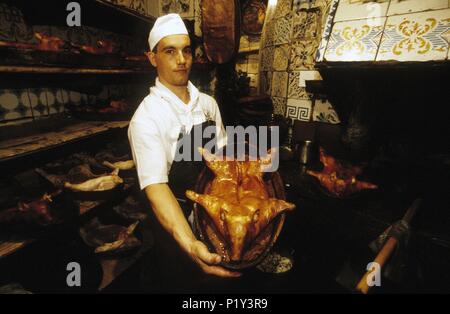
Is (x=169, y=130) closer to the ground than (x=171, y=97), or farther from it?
closer to the ground

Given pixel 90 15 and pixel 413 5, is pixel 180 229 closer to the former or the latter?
pixel 413 5

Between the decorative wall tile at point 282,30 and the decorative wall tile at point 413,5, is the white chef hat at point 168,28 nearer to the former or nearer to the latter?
the decorative wall tile at point 282,30

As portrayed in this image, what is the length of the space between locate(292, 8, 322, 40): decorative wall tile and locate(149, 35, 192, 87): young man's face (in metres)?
1.93

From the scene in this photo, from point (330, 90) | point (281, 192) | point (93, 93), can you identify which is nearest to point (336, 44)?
point (330, 90)

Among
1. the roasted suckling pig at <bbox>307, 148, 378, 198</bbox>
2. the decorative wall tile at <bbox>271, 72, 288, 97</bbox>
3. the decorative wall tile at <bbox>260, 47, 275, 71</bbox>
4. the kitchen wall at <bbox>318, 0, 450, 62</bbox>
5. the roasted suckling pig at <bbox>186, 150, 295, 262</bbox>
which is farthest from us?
the decorative wall tile at <bbox>260, 47, 275, 71</bbox>

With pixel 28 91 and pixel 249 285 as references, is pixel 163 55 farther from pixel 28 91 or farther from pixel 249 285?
pixel 249 285

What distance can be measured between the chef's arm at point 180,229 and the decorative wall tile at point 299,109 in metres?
2.68

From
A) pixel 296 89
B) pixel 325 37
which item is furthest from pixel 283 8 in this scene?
pixel 325 37

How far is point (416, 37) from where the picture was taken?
224cm

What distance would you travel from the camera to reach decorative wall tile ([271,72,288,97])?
4.03 metres

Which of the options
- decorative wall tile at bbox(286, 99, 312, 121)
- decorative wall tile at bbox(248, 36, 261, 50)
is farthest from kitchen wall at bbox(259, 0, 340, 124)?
decorative wall tile at bbox(248, 36, 261, 50)

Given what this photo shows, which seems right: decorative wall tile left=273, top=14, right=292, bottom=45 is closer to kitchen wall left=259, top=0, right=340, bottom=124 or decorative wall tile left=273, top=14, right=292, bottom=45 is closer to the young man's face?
kitchen wall left=259, top=0, right=340, bottom=124

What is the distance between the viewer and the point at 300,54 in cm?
370

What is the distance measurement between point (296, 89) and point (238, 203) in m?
2.78
